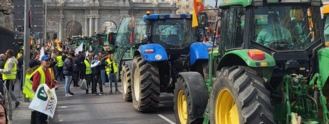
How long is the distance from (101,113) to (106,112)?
224mm

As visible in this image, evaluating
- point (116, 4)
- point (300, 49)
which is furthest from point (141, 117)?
point (116, 4)

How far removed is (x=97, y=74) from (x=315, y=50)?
45.4 feet

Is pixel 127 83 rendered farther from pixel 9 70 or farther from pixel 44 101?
pixel 44 101

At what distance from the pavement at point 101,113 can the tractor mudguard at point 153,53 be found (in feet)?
4.61

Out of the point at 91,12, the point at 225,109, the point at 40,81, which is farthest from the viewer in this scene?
the point at 91,12

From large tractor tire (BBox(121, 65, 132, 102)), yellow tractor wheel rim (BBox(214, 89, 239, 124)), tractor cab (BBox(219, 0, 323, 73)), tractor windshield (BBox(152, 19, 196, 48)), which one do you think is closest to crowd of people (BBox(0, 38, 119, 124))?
large tractor tire (BBox(121, 65, 132, 102))

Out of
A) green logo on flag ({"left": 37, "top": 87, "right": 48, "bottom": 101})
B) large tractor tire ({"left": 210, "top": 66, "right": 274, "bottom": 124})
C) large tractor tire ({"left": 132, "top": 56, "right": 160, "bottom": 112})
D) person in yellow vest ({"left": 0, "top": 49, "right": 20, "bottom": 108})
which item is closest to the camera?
large tractor tire ({"left": 210, "top": 66, "right": 274, "bottom": 124})

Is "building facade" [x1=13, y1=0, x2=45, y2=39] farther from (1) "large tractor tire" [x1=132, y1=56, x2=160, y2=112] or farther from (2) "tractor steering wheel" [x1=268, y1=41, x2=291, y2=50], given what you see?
(2) "tractor steering wheel" [x1=268, y1=41, x2=291, y2=50]

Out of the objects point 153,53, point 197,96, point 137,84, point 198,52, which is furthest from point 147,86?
point 197,96

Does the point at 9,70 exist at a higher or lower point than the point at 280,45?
lower

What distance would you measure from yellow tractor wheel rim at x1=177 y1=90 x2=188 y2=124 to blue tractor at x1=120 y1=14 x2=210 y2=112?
6.72 feet

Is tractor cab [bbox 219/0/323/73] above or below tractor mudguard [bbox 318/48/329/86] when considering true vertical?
above

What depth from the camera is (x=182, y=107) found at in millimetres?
10141

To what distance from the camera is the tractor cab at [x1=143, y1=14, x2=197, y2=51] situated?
13977 mm
